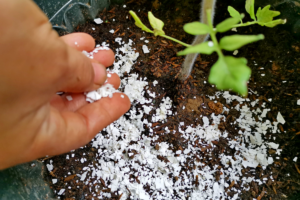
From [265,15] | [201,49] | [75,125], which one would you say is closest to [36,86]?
[75,125]

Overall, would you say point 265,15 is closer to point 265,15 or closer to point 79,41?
point 265,15

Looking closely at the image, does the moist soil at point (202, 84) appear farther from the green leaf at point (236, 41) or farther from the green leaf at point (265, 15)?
the green leaf at point (236, 41)

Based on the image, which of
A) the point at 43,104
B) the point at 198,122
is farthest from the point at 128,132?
the point at 43,104

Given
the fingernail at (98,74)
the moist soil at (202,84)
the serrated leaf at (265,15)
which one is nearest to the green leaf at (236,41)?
the serrated leaf at (265,15)

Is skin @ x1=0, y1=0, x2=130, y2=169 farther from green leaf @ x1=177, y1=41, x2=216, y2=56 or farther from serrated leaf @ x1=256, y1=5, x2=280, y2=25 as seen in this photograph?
serrated leaf @ x1=256, y1=5, x2=280, y2=25

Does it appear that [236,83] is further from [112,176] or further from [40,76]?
[112,176]

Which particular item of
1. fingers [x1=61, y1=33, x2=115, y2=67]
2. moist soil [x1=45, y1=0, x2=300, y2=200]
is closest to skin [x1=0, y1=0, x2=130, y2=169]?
fingers [x1=61, y1=33, x2=115, y2=67]

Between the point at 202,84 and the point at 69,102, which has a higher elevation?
the point at 69,102

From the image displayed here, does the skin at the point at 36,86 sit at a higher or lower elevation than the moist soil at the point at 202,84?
higher
